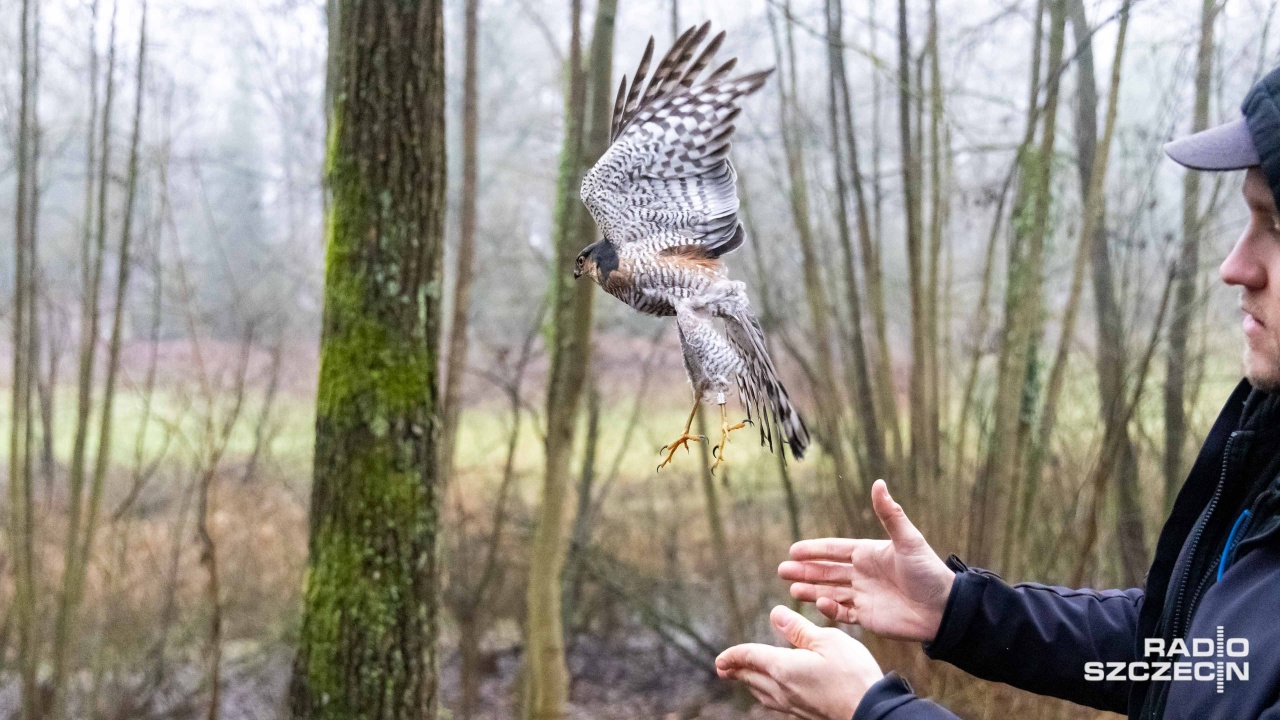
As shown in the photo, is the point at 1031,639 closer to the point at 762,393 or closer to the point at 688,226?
the point at 762,393

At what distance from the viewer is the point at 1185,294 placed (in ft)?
10.5

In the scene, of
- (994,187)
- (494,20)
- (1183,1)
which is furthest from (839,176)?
(494,20)

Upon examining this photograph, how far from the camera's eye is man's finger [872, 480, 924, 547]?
1009 millimetres

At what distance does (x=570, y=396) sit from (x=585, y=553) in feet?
9.02

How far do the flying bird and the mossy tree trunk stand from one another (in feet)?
4.98

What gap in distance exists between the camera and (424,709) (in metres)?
2.72

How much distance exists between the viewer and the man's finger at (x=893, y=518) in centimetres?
101

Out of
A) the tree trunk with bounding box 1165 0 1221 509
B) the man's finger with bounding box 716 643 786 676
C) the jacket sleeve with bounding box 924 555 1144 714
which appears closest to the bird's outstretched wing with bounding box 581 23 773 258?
the man's finger with bounding box 716 643 786 676

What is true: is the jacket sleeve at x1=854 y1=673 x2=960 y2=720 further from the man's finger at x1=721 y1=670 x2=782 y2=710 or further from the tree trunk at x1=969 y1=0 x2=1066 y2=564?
the tree trunk at x1=969 y1=0 x2=1066 y2=564

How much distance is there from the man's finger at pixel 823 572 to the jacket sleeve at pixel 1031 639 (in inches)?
4.8

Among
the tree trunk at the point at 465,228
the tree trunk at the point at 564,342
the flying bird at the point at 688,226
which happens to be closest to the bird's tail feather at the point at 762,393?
the flying bird at the point at 688,226

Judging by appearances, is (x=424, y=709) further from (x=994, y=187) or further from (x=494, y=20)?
(x=494, y=20)

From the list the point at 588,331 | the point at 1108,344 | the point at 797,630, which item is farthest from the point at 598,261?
the point at 1108,344

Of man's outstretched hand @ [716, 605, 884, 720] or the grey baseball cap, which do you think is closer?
the grey baseball cap
